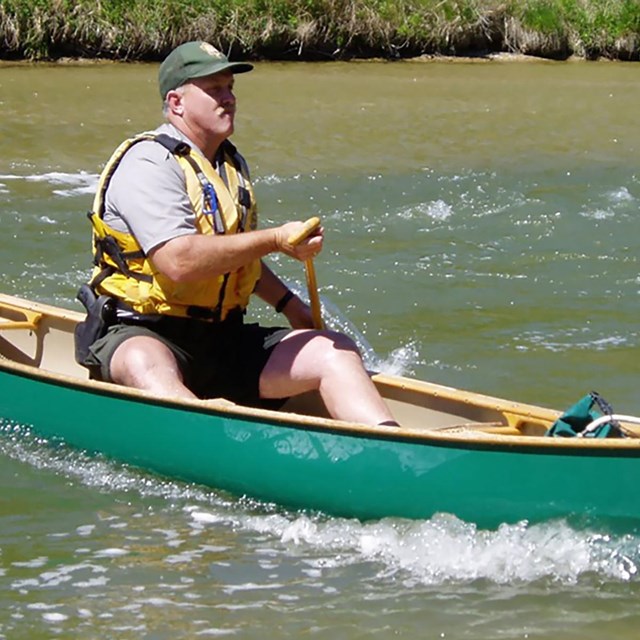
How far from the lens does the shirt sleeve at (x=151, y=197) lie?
4785mm

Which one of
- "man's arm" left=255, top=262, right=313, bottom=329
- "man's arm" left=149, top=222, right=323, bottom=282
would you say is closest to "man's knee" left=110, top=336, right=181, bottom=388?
"man's arm" left=149, top=222, right=323, bottom=282

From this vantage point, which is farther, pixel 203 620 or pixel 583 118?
pixel 583 118

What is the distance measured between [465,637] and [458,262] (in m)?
4.94

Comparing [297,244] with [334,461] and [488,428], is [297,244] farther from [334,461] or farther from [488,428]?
[488,428]

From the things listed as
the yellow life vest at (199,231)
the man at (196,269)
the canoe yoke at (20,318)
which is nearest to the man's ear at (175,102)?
the man at (196,269)

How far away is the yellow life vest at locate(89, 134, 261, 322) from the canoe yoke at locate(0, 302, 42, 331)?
1.14 metres

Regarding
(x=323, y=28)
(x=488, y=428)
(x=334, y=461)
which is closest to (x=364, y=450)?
(x=334, y=461)

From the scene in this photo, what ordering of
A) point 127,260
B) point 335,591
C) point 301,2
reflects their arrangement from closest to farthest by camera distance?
point 335,591, point 127,260, point 301,2

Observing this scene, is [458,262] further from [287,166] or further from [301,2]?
[301,2]

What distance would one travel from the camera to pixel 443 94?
15.1m

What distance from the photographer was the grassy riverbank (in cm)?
1614

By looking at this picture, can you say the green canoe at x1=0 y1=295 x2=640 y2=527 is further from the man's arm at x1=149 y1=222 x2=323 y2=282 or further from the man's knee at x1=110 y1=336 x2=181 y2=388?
the man's arm at x1=149 y1=222 x2=323 y2=282

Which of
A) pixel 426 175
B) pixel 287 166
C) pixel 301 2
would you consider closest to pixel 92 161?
pixel 287 166

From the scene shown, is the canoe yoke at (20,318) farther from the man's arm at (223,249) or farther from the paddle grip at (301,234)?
the paddle grip at (301,234)
